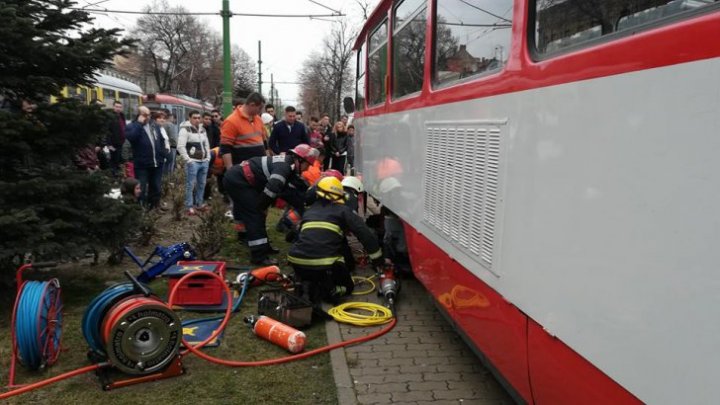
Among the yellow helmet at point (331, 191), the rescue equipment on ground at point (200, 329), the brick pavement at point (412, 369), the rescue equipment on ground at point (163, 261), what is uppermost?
the yellow helmet at point (331, 191)

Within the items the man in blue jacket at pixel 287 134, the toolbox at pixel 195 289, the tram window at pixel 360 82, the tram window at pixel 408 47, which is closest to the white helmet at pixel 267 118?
the man in blue jacket at pixel 287 134

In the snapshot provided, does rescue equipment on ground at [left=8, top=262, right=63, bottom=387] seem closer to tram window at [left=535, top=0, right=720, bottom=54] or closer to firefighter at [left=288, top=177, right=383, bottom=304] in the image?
firefighter at [left=288, top=177, right=383, bottom=304]

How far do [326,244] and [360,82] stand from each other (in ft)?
12.6

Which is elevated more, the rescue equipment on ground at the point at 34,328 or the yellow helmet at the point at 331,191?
the yellow helmet at the point at 331,191

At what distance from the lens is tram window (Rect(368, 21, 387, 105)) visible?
562 centimetres

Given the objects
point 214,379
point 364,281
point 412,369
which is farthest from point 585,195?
point 364,281

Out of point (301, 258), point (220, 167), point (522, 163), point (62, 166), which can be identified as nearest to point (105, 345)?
point (301, 258)

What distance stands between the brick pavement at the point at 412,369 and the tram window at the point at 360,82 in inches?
148

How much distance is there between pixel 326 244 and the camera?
183 inches

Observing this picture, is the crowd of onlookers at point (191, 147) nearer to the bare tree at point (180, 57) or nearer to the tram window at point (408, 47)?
the tram window at point (408, 47)

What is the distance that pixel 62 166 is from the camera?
4715 mm

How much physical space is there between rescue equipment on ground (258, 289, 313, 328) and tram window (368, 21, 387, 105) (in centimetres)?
244

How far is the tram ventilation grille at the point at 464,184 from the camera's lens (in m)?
2.45

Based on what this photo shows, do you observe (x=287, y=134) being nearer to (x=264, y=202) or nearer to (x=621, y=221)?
(x=264, y=202)
